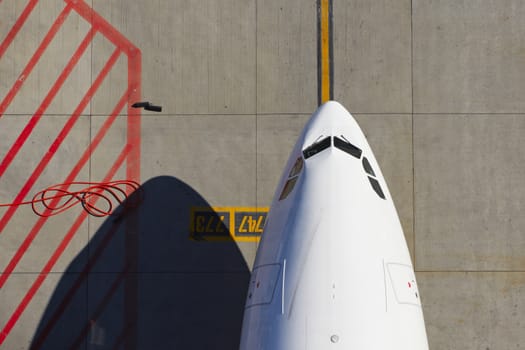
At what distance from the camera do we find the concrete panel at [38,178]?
7719 millimetres

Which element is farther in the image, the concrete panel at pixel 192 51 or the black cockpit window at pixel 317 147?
the concrete panel at pixel 192 51

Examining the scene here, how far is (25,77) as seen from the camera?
26.0 ft

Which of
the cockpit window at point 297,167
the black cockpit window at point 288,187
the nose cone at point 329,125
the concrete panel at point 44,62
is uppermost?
the concrete panel at point 44,62

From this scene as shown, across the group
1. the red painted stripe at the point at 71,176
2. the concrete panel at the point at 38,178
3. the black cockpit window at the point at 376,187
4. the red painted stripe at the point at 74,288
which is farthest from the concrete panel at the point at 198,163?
the black cockpit window at the point at 376,187

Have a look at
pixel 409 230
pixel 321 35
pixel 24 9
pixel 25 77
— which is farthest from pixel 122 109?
pixel 409 230

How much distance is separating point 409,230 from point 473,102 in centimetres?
243

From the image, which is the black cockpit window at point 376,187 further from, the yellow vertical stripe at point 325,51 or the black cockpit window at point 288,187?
the yellow vertical stripe at point 325,51

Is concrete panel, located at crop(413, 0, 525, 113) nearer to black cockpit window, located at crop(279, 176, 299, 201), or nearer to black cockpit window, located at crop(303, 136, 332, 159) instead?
black cockpit window, located at crop(303, 136, 332, 159)

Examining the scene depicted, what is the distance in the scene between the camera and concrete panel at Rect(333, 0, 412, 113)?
7781mm

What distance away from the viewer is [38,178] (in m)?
7.85

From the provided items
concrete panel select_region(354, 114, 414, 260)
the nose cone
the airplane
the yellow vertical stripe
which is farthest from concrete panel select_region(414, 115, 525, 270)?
the airplane

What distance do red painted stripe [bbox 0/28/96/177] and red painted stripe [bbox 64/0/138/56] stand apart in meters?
0.16

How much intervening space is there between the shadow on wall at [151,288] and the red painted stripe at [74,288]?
15mm

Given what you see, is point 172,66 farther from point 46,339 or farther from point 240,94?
point 46,339
